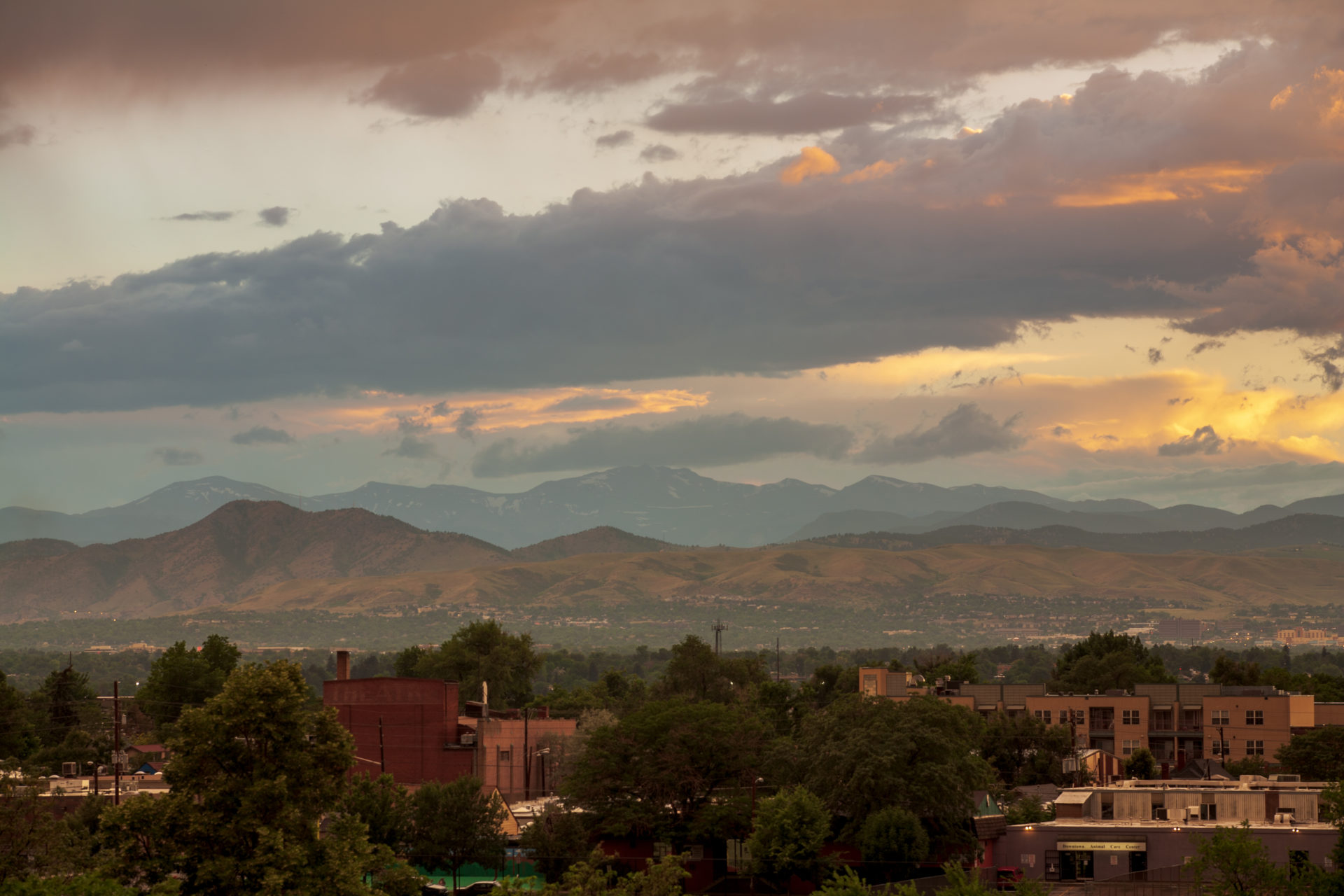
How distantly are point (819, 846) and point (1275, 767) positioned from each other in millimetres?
80029

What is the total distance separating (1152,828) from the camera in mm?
92250

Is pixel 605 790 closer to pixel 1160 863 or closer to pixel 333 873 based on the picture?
pixel 1160 863

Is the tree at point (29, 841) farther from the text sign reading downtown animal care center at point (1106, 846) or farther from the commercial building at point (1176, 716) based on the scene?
the commercial building at point (1176, 716)

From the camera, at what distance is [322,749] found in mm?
60594

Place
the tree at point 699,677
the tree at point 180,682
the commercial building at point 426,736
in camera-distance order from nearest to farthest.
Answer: the commercial building at point 426,736 < the tree at point 180,682 < the tree at point 699,677

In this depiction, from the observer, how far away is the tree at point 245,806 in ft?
191

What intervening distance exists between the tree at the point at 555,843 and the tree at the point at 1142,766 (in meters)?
70.2

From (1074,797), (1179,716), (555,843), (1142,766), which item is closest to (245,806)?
(555,843)

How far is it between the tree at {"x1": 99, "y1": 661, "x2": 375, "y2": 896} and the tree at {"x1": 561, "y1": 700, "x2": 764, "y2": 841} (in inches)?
1675

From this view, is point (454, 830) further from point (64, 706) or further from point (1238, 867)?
point (64, 706)

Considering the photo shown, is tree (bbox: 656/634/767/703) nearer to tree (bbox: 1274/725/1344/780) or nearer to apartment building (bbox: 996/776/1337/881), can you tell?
tree (bbox: 1274/725/1344/780)

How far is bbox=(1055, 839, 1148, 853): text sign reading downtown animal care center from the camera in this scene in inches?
3627

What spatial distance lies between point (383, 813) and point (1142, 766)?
86.8 meters

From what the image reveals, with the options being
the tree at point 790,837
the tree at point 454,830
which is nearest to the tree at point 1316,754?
the tree at point 790,837
